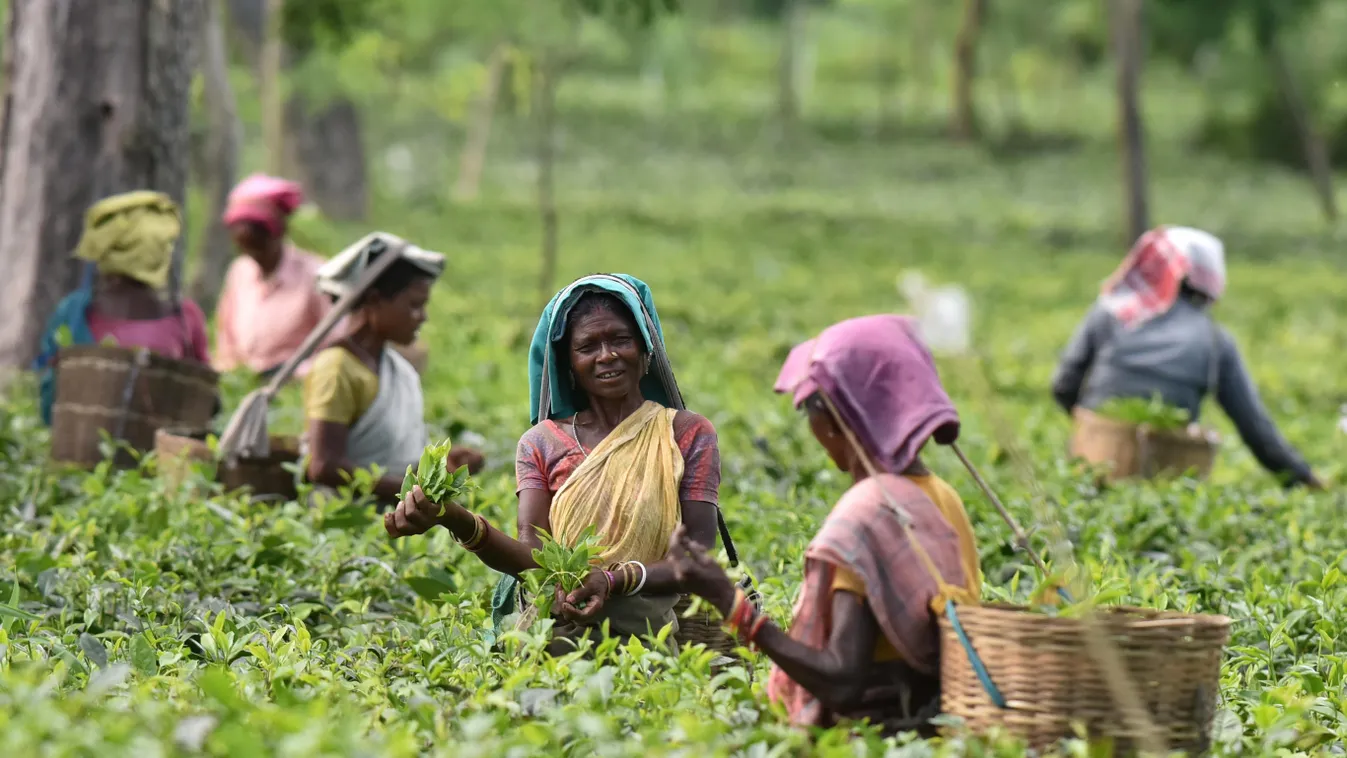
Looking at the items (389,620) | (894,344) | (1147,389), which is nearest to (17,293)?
(389,620)

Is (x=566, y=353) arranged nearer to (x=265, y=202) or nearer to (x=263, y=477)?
(x=263, y=477)

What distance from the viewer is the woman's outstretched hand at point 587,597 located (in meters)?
4.50

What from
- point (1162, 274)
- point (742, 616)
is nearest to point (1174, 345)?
point (1162, 274)

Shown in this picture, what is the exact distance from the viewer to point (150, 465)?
7.05 meters

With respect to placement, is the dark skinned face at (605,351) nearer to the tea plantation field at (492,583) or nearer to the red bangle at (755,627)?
the tea plantation field at (492,583)

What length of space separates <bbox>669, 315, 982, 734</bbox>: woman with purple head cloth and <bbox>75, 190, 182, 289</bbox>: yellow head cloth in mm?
4523

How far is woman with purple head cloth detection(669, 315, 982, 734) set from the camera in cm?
379

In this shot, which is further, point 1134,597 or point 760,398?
point 760,398

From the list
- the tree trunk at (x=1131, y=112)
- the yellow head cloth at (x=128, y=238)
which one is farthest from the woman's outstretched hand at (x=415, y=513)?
the tree trunk at (x=1131, y=112)

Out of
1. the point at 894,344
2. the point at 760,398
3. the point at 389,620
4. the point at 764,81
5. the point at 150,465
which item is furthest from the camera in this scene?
the point at 764,81

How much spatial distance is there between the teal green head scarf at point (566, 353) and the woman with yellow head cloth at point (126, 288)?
3.16m

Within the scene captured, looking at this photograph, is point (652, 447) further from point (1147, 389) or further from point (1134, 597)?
point (1147, 389)

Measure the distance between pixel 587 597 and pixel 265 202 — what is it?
4.82 m

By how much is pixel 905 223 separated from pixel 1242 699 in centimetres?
2412
